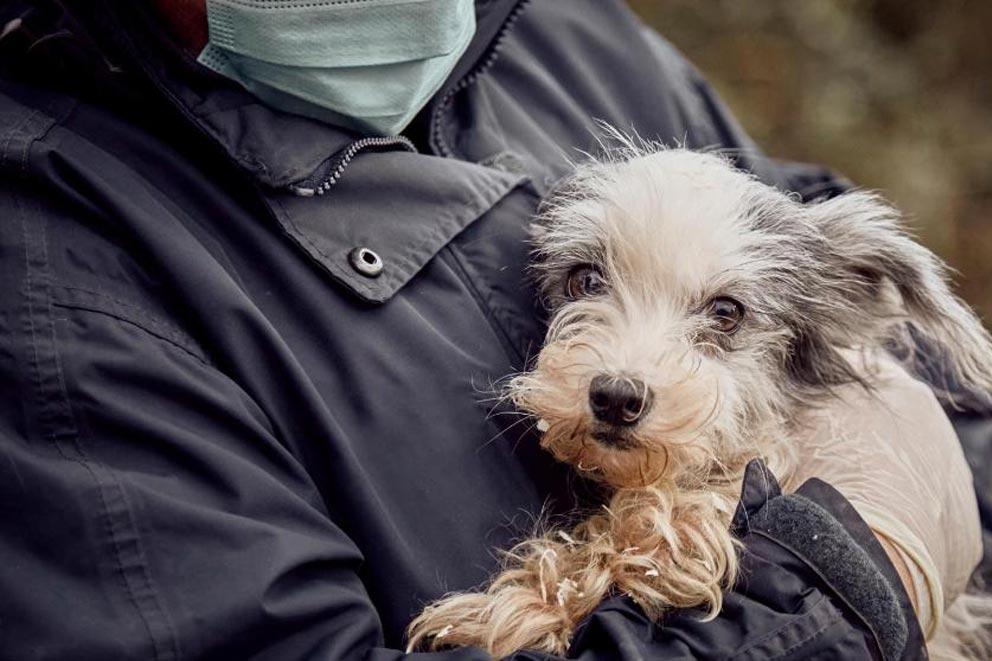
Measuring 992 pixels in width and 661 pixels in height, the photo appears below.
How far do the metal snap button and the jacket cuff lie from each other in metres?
0.95

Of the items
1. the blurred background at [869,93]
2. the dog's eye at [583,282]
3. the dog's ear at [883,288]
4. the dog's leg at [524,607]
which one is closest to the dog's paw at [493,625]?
the dog's leg at [524,607]

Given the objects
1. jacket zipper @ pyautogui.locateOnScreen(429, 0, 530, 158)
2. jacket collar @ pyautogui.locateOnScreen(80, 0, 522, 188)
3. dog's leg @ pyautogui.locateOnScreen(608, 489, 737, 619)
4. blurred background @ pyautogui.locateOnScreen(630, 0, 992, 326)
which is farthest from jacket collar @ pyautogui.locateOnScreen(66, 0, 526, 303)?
blurred background @ pyautogui.locateOnScreen(630, 0, 992, 326)

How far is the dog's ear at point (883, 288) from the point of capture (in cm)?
298

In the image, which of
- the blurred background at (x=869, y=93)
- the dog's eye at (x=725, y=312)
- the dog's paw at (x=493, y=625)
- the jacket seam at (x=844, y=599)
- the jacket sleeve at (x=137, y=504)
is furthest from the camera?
the blurred background at (x=869, y=93)

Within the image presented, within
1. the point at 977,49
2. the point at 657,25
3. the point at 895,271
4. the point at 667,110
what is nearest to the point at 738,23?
the point at 657,25

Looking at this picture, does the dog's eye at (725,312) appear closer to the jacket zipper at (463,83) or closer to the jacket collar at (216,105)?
the jacket zipper at (463,83)

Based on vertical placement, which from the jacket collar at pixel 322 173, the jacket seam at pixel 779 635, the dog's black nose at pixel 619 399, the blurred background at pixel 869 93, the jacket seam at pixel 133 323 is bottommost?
the blurred background at pixel 869 93

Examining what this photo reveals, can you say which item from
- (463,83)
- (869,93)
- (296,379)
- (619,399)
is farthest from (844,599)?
(869,93)

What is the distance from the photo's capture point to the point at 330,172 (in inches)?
99.7

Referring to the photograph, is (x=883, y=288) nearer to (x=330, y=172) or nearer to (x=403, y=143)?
(x=403, y=143)

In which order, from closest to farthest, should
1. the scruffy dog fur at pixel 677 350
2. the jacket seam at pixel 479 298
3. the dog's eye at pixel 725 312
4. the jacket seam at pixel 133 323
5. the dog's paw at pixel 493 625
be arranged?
1. the jacket seam at pixel 133 323
2. the dog's paw at pixel 493 625
3. the scruffy dog fur at pixel 677 350
4. the jacket seam at pixel 479 298
5. the dog's eye at pixel 725 312

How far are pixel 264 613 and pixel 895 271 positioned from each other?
6.49ft

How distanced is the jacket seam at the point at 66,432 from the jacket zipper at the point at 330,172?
1.95 ft

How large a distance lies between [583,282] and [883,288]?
34.6 inches
